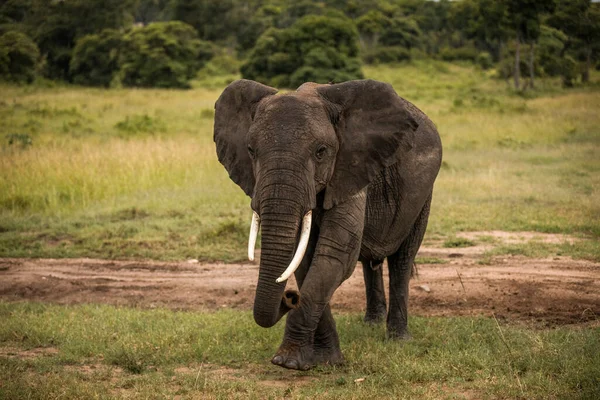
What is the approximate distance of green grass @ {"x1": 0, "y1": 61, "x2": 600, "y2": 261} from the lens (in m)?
11.2

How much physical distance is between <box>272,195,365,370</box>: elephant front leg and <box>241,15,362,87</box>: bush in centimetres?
2920

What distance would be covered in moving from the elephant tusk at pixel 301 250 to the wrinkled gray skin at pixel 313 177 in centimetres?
5

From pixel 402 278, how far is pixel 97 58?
120 feet

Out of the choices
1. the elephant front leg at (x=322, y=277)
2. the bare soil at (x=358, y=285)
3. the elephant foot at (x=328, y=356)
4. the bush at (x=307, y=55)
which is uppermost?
the elephant front leg at (x=322, y=277)

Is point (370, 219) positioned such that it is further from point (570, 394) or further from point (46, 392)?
point (46, 392)

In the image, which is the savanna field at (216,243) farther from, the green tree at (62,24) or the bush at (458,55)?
the bush at (458,55)

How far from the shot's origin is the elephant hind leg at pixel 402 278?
22.2ft

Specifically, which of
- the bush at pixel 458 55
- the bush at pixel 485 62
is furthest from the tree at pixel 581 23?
the bush at pixel 458 55

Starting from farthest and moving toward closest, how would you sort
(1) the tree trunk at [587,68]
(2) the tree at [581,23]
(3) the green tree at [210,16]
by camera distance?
(3) the green tree at [210,16] < (1) the tree trunk at [587,68] < (2) the tree at [581,23]

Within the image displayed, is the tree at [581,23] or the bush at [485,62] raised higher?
the tree at [581,23]

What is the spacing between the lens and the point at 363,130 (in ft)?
18.6

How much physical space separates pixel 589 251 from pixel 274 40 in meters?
29.8

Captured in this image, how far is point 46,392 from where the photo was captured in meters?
5.12

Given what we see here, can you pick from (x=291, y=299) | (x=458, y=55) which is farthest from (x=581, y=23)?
(x=291, y=299)
